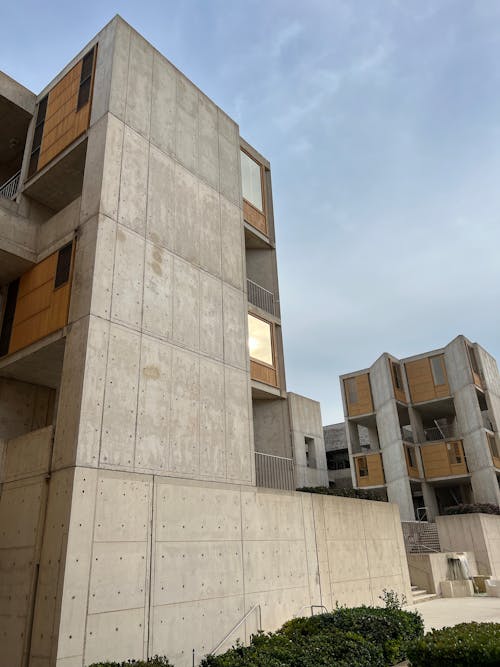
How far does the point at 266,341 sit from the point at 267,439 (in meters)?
3.52

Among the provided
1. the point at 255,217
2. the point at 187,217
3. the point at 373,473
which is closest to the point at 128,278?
the point at 187,217

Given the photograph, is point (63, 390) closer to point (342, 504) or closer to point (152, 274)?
point (152, 274)

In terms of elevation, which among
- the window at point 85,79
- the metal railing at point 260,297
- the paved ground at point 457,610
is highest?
the window at point 85,79

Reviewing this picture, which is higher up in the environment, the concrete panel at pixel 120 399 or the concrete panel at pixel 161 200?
the concrete panel at pixel 161 200

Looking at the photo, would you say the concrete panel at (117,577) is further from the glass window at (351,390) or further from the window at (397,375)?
the glass window at (351,390)

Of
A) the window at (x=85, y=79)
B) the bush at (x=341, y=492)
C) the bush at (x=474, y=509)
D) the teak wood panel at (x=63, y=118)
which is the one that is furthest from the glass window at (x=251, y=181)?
the bush at (x=474, y=509)

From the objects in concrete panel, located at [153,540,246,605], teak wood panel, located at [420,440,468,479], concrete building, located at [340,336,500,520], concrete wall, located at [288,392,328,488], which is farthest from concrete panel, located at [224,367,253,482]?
teak wood panel, located at [420,440,468,479]

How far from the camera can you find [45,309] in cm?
1264

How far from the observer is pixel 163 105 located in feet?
50.8

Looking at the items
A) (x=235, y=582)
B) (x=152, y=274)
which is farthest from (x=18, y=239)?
(x=235, y=582)

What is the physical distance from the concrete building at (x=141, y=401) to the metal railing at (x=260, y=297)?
7 centimetres

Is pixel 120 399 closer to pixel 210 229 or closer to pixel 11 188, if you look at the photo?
pixel 210 229

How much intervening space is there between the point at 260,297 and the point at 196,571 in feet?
33.7

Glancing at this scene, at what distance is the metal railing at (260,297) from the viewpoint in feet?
60.8
